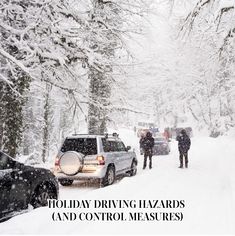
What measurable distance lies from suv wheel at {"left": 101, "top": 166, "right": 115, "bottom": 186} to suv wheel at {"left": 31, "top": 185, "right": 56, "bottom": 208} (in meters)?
4.28

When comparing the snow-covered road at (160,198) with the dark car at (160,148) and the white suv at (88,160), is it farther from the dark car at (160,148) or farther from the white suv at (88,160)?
the dark car at (160,148)

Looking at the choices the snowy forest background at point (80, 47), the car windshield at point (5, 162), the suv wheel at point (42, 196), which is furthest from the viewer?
the snowy forest background at point (80, 47)

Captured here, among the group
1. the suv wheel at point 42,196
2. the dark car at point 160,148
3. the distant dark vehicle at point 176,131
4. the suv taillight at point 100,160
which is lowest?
the suv wheel at point 42,196

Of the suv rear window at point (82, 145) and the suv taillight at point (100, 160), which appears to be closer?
the suv taillight at point (100, 160)

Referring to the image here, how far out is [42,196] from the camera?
9.79m

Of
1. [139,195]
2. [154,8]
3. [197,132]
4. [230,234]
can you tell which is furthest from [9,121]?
[197,132]

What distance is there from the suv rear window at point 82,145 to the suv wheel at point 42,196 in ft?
14.7

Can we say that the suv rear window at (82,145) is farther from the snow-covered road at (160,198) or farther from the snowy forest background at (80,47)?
the snowy forest background at (80,47)

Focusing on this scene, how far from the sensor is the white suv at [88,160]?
13.9m

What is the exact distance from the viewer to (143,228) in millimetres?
7891

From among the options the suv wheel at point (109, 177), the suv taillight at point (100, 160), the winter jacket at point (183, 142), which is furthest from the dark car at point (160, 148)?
the suv taillight at point (100, 160)

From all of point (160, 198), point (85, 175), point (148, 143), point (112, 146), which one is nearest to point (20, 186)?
point (160, 198)

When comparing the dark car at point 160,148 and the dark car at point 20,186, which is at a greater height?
the dark car at point 160,148

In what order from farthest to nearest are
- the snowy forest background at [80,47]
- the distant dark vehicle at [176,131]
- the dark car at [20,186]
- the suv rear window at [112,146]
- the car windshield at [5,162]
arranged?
the distant dark vehicle at [176,131] < the suv rear window at [112,146] < the snowy forest background at [80,47] < the car windshield at [5,162] < the dark car at [20,186]
